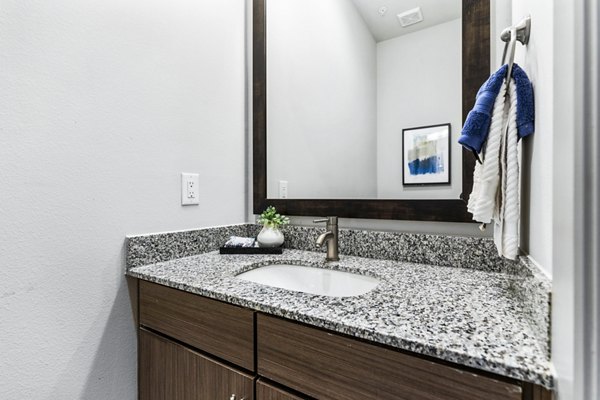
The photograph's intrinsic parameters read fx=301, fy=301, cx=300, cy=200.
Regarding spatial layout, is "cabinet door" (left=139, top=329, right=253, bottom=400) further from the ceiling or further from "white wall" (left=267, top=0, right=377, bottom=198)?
the ceiling

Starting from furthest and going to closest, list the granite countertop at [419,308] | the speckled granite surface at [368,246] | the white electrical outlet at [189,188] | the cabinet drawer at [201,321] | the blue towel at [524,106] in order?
the white electrical outlet at [189,188]
the speckled granite surface at [368,246]
the cabinet drawer at [201,321]
the blue towel at [524,106]
the granite countertop at [419,308]

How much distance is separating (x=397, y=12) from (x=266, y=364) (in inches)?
47.3

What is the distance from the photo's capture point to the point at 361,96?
3.85 ft

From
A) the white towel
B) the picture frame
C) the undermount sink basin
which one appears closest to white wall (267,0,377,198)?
the picture frame

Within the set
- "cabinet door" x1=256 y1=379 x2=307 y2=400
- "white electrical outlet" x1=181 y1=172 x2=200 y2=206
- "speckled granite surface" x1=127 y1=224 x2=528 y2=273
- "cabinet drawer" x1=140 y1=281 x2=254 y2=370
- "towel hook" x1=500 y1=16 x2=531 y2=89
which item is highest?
"towel hook" x1=500 y1=16 x2=531 y2=89

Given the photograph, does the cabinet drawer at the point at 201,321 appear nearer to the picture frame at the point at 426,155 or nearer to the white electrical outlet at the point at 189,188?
the white electrical outlet at the point at 189,188

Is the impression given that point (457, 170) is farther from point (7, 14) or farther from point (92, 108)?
point (7, 14)

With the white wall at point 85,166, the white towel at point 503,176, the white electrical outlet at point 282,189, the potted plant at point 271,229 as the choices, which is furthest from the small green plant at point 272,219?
the white towel at point 503,176

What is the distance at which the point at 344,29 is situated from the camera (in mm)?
1274

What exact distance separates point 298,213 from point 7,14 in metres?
1.01

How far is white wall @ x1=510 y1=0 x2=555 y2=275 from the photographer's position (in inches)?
17.8

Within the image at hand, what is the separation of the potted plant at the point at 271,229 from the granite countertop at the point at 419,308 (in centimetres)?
20

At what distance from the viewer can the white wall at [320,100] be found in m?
1.16

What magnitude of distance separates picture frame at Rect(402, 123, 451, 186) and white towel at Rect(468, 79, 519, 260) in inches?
12.9
